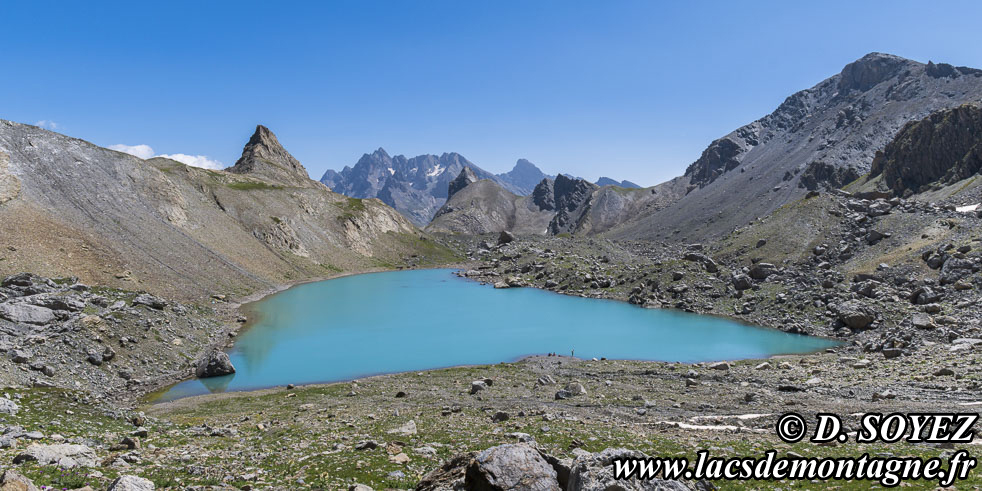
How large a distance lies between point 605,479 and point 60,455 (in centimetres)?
1946

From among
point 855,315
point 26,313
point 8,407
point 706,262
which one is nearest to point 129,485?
point 8,407

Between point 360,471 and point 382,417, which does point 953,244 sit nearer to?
point 382,417

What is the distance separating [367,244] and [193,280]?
76.6 m

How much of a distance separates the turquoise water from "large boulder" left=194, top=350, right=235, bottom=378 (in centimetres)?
83

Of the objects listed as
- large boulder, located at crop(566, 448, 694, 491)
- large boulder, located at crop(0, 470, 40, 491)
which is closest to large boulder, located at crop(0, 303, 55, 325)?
large boulder, located at crop(0, 470, 40, 491)

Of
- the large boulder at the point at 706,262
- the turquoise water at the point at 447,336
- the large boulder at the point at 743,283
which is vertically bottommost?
the turquoise water at the point at 447,336

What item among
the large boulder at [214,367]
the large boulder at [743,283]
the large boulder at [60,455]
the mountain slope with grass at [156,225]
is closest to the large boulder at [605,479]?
the large boulder at [60,455]

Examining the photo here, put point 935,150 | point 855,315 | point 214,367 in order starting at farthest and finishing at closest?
1. point 935,150
2. point 855,315
3. point 214,367

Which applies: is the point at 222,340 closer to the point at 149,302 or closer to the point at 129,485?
the point at 149,302

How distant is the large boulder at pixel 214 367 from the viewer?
46.2 metres

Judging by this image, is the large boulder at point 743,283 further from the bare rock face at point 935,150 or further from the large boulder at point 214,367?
the bare rock face at point 935,150

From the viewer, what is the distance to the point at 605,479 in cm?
1229

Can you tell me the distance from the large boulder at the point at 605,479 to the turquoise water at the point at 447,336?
39.1 meters

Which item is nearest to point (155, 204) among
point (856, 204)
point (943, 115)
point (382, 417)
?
point (382, 417)
